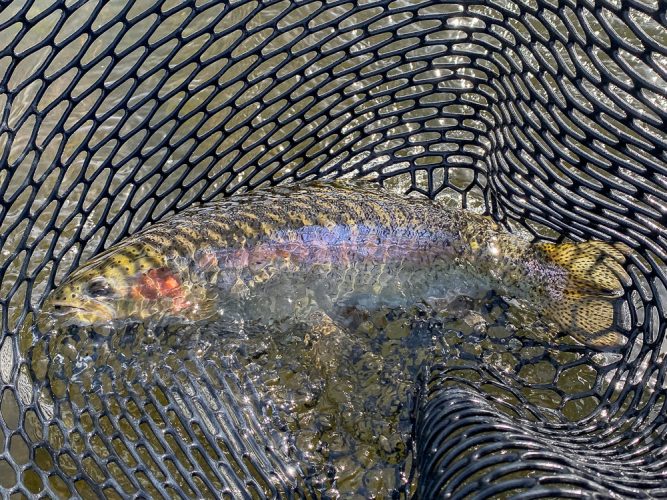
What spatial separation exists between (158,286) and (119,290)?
0.60 feet

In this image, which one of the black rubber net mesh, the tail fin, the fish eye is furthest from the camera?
the tail fin

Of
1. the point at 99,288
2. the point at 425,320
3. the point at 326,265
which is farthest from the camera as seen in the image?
the point at 425,320

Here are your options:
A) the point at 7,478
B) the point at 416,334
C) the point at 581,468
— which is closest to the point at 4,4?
the point at 7,478

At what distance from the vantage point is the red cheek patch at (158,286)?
10.9 feet

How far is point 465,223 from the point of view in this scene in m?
3.54

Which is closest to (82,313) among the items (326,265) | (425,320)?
(326,265)

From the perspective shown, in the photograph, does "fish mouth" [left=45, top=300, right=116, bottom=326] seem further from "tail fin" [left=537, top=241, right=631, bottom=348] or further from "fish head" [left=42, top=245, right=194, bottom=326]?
"tail fin" [left=537, top=241, right=631, bottom=348]

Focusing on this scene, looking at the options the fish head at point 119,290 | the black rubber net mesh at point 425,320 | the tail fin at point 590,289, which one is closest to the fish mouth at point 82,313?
the fish head at point 119,290

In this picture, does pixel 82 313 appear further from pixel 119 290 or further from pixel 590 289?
pixel 590 289

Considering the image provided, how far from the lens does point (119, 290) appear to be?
130 inches

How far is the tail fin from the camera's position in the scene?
11.3 feet

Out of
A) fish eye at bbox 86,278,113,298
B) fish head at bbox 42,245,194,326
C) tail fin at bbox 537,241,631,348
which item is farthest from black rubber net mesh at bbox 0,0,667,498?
fish eye at bbox 86,278,113,298

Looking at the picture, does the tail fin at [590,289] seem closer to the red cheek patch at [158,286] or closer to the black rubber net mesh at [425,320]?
the black rubber net mesh at [425,320]

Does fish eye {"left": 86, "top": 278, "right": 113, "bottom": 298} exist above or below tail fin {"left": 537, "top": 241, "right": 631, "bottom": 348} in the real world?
above
